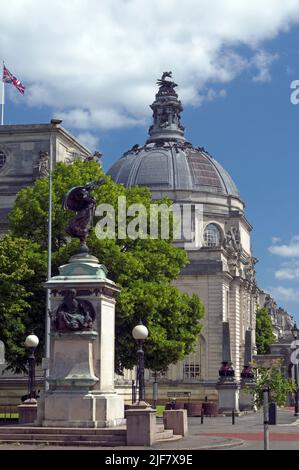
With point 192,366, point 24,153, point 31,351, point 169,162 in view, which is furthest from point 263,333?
point 31,351

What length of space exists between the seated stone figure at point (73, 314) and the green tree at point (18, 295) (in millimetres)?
15101

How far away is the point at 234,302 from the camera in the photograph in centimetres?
9400

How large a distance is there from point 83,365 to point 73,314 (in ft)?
5.10

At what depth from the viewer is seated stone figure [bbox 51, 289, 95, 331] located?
2716cm

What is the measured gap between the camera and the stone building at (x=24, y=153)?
2997 inches

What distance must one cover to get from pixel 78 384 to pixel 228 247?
7018 centimetres

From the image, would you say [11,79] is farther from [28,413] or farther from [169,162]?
[169,162]

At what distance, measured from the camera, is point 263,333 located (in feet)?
434

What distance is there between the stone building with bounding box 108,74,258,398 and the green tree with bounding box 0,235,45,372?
132 feet

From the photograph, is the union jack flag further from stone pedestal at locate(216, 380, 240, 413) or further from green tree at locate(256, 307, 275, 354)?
green tree at locate(256, 307, 275, 354)

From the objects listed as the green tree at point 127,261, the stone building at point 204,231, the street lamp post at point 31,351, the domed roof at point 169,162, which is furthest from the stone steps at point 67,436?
the domed roof at point 169,162

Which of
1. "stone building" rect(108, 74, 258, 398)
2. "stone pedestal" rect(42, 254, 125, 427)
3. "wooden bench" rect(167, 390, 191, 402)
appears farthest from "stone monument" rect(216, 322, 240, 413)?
"stone pedestal" rect(42, 254, 125, 427)

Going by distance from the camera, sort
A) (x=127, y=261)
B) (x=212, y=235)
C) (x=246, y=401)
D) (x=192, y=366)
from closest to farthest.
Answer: (x=127, y=261)
(x=246, y=401)
(x=192, y=366)
(x=212, y=235)
